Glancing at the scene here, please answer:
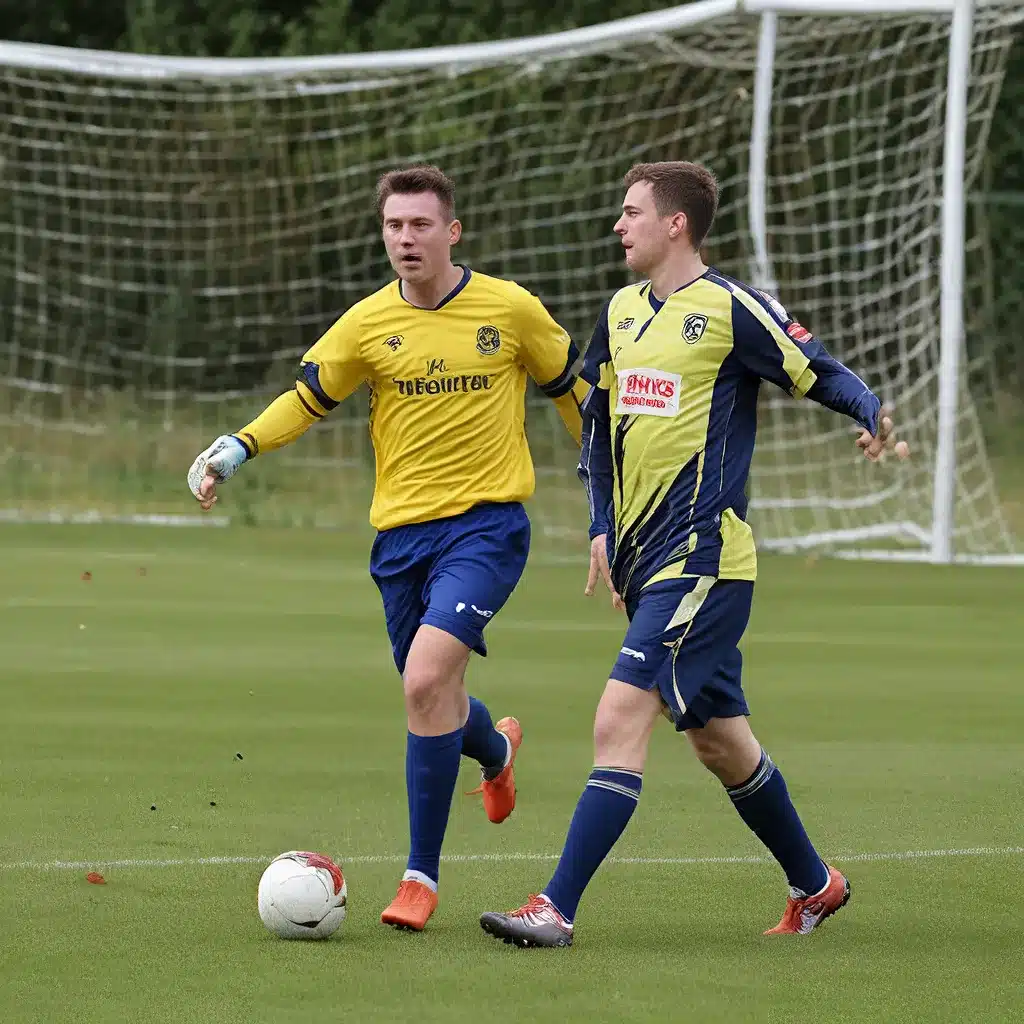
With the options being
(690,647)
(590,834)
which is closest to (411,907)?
(590,834)

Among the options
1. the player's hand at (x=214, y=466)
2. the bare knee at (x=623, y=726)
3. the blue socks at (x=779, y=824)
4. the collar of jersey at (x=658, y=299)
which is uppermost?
the collar of jersey at (x=658, y=299)

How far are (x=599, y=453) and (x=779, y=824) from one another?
1069 millimetres

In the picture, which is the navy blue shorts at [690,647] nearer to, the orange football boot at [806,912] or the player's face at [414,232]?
the orange football boot at [806,912]

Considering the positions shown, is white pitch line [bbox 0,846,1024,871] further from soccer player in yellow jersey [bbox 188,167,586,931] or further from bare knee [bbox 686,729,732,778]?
bare knee [bbox 686,729,732,778]

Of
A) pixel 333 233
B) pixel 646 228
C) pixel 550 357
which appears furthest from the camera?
pixel 333 233

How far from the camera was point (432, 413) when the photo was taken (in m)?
6.27

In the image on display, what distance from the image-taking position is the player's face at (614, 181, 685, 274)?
572cm

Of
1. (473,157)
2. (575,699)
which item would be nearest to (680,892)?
(575,699)

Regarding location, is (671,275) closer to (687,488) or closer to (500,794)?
(687,488)

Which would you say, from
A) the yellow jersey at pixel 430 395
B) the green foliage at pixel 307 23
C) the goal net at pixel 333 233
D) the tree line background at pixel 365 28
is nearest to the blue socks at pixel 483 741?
the yellow jersey at pixel 430 395

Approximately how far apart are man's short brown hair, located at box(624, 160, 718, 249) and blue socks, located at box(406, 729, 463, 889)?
1495mm

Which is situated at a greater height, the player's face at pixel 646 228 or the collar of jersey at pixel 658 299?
the player's face at pixel 646 228

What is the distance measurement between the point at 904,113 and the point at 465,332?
1289cm

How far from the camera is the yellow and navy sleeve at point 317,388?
6301 mm
